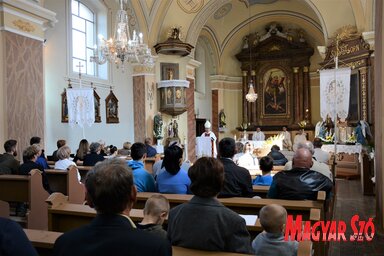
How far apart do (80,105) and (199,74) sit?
9548mm

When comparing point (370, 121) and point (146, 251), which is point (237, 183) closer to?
point (146, 251)

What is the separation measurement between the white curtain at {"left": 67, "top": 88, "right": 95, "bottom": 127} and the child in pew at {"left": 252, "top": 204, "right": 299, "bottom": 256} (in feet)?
24.7

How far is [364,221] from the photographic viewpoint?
5648 mm

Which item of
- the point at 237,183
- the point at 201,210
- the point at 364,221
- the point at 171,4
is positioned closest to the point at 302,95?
the point at 171,4

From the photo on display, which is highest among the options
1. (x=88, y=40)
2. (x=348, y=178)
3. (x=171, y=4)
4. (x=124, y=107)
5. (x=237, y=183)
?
(x=171, y=4)

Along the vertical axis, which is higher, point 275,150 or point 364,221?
point 275,150

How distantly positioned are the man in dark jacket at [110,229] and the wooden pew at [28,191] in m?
3.58

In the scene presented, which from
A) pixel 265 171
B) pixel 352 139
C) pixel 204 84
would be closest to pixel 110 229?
pixel 265 171

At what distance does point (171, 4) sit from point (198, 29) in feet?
4.48

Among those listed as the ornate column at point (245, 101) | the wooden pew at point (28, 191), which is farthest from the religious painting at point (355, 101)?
the wooden pew at point (28, 191)

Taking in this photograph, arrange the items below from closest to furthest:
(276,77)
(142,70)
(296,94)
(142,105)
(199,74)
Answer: (142,105), (142,70), (296,94), (199,74), (276,77)

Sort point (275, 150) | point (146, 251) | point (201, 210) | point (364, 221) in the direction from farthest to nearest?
point (275, 150) → point (364, 221) → point (201, 210) → point (146, 251)

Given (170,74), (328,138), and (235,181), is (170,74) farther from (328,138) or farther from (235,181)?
(235,181)

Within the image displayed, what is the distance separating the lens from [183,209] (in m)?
2.16
